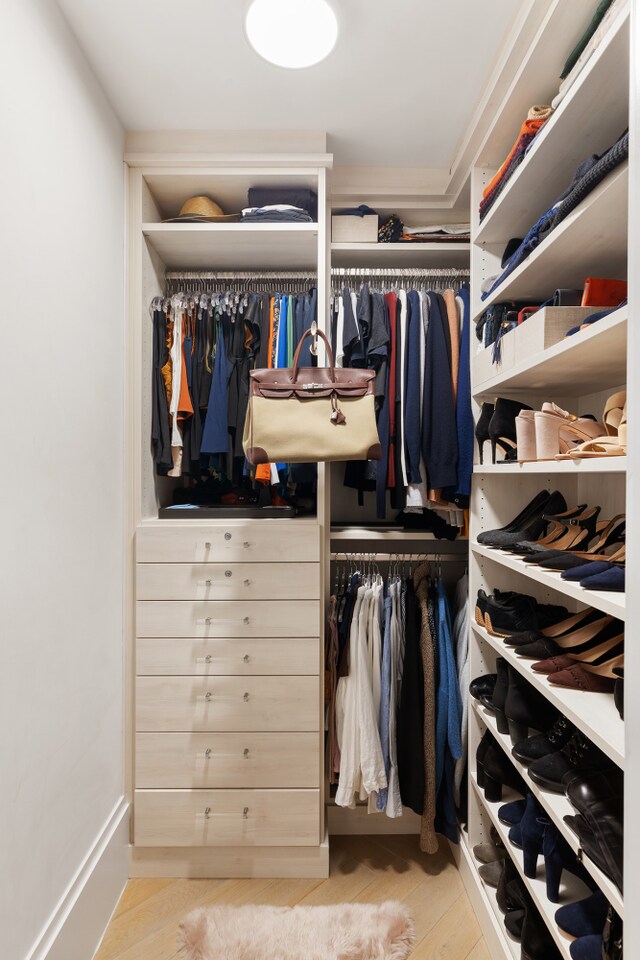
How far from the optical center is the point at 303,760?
6.21ft

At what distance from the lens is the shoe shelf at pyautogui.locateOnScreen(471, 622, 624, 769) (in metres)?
0.97

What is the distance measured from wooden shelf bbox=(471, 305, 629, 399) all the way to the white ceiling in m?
0.90

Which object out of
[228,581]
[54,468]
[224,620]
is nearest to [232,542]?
[228,581]

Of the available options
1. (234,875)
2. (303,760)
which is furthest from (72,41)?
(234,875)

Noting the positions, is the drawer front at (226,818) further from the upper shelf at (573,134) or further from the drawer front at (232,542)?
the upper shelf at (573,134)

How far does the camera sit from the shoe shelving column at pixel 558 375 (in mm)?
1032

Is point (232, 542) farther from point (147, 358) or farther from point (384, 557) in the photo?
point (147, 358)

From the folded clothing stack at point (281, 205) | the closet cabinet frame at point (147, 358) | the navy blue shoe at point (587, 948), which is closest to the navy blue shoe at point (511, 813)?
the navy blue shoe at point (587, 948)

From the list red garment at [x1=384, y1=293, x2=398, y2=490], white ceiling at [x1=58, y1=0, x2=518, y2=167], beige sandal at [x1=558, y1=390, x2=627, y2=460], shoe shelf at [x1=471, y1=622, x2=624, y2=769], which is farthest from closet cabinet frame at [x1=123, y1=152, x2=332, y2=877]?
beige sandal at [x1=558, y1=390, x2=627, y2=460]

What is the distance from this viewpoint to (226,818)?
188 cm

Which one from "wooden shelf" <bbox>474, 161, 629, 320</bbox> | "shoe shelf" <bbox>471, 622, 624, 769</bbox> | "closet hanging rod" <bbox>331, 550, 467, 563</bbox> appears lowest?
"shoe shelf" <bbox>471, 622, 624, 769</bbox>

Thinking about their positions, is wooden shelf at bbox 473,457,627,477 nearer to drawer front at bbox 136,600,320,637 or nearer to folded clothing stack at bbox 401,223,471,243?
drawer front at bbox 136,600,320,637

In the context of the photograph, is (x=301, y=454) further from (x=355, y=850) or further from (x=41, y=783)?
(x=355, y=850)

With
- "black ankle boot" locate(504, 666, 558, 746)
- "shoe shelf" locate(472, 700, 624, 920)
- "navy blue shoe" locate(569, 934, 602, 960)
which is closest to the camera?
"shoe shelf" locate(472, 700, 624, 920)
